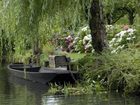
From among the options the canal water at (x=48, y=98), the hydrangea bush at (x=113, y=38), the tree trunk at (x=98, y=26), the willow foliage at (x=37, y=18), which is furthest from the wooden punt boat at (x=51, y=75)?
the willow foliage at (x=37, y=18)

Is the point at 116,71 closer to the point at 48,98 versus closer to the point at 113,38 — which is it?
the point at 48,98

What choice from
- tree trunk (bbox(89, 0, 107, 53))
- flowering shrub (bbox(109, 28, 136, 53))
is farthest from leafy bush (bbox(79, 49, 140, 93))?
flowering shrub (bbox(109, 28, 136, 53))

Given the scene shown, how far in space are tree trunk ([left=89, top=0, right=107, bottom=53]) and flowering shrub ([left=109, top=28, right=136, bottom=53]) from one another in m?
5.43

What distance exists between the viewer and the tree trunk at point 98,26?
1973cm

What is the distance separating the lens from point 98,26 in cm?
2012

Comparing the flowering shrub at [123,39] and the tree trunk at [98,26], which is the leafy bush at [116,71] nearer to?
Answer: the tree trunk at [98,26]

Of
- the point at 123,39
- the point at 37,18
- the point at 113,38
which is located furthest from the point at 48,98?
the point at 113,38

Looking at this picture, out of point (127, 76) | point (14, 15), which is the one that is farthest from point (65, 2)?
point (127, 76)

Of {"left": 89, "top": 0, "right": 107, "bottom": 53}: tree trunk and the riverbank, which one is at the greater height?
{"left": 89, "top": 0, "right": 107, "bottom": 53}: tree trunk

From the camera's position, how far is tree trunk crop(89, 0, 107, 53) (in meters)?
19.7

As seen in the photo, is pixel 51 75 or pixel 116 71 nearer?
pixel 116 71

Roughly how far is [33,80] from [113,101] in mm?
8347

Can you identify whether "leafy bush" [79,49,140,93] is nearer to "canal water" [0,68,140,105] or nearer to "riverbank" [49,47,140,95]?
"riverbank" [49,47,140,95]

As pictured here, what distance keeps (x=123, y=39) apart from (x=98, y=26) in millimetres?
7138
